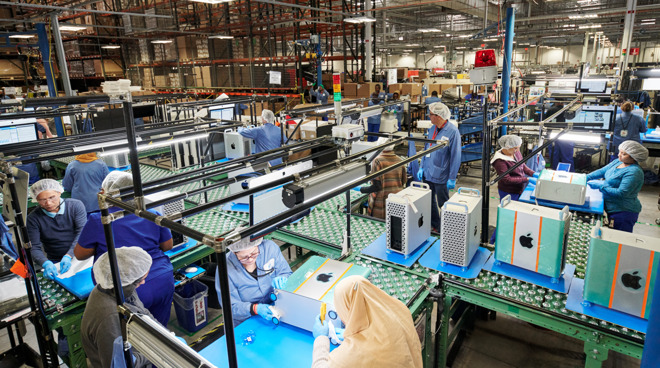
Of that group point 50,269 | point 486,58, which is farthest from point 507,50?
point 50,269

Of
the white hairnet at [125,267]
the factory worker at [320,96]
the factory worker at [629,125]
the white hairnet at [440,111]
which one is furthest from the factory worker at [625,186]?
the factory worker at [320,96]

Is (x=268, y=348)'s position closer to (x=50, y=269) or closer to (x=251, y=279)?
(x=251, y=279)

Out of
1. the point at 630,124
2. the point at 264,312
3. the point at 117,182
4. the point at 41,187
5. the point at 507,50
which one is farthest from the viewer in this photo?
the point at 507,50

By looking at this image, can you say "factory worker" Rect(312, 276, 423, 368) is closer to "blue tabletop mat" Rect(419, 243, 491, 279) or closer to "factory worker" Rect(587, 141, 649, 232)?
"blue tabletop mat" Rect(419, 243, 491, 279)

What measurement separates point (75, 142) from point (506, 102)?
9320mm

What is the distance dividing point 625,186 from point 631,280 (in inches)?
89.9

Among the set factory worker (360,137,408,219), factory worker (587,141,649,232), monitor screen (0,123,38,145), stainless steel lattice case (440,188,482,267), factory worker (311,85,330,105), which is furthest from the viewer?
factory worker (311,85,330,105)

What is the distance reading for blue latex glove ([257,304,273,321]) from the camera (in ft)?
8.42

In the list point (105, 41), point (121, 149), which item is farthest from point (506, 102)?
point (105, 41)

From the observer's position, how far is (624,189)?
4.15 m

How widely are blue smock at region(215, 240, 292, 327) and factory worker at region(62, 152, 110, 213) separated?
3173 mm

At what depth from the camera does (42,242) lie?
12.0 feet

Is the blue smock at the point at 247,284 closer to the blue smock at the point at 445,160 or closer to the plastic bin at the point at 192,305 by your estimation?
the plastic bin at the point at 192,305

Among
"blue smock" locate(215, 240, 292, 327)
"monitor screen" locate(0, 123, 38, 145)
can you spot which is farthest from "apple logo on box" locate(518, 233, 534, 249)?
"monitor screen" locate(0, 123, 38, 145)
